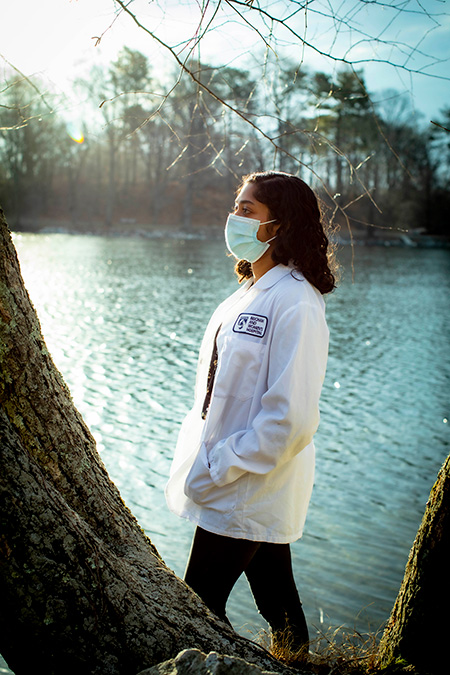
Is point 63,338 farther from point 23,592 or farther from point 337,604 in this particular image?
point 23,592

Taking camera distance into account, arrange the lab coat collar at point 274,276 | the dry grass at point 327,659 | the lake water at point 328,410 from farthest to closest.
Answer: the lake water at point 328,410
the dry grass at point 327,659
the lab coat collar at point 274,276

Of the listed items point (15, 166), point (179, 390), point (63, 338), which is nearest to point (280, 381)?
point (179, 390)

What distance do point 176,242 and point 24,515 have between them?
41.7 metres

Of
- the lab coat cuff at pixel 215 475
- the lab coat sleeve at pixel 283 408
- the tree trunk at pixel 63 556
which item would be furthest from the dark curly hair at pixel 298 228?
the tree trunk at pixel 63 556

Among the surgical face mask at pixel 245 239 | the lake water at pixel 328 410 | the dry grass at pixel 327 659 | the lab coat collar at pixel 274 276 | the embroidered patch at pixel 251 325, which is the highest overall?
the surgical face mask at pixel 245 239

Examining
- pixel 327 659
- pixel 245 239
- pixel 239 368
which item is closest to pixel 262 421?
pixel 239 368

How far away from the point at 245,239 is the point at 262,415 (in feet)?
2.50

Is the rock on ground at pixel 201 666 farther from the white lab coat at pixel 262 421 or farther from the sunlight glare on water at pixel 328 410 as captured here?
the sunlight glare on water at pixel 328 410

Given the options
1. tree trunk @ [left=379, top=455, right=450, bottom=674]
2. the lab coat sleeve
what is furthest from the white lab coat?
tree trunk @ [left=379, top=455, right=450, bottom=674]

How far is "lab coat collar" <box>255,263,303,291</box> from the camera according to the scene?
2.12 m

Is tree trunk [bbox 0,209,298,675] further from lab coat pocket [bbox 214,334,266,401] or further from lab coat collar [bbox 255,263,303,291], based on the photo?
lab coat collar [bbox 255,263,303,291]

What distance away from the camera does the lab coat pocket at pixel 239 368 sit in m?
2.04

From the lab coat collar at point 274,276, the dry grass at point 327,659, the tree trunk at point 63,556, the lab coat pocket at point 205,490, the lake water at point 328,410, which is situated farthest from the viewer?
the lake water at point 328,410

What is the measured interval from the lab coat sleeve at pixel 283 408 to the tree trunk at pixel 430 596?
0.50m
